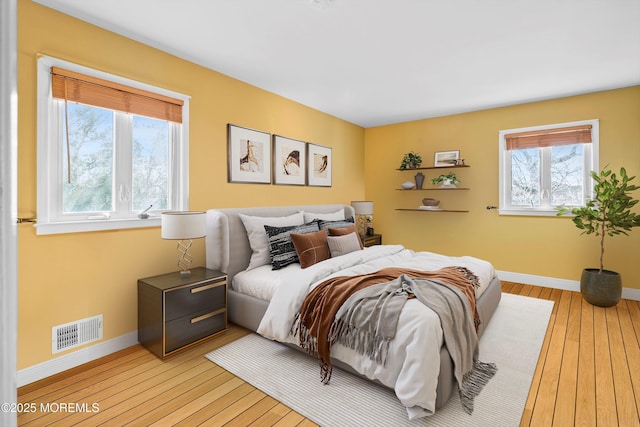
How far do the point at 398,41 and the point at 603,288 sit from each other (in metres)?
3.54

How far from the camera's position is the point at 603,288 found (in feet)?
11.7

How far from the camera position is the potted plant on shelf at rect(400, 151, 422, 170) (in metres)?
5.31

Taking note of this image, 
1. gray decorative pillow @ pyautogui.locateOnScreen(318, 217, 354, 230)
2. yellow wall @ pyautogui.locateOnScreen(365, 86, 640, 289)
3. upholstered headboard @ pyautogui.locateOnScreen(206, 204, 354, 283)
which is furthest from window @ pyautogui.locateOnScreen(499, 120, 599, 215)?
upholstered headboard @ pyautogui.locateOnScreen(206, 204, 354, 283)

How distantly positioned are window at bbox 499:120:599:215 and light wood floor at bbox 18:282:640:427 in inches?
83.2

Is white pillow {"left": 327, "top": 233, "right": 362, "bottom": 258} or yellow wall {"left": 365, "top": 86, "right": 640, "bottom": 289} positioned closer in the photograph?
white pillow {"left": 327, "top": 233, "right": 362, "bottom": 258}

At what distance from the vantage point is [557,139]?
14.0 ft

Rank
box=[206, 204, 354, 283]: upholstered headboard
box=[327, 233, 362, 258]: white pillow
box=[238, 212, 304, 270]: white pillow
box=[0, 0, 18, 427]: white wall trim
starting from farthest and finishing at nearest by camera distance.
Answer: box=[327, 233, 362, 258]: white pillow
box=[238, 212, 304, 270]: white pillow
box=[206, 204, 354, 283]: upholstered headboard
box=[0, 0, 18, 427]: white wall trim

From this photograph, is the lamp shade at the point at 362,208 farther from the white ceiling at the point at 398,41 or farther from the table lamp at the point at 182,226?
the table lamp at the point at 182,226

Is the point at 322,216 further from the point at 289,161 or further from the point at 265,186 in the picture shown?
the point at 289,161

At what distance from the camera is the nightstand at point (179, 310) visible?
2.46 m

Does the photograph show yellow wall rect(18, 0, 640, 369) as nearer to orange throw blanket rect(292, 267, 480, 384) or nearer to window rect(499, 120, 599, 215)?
window rect(499, 120, 599, 215)

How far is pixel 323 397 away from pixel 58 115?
2.75 m

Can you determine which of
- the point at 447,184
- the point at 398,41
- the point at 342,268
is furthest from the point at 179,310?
the point at 447,184

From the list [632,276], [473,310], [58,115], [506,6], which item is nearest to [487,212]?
[632,276]
